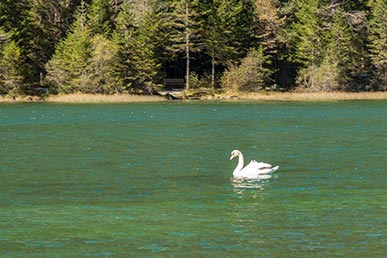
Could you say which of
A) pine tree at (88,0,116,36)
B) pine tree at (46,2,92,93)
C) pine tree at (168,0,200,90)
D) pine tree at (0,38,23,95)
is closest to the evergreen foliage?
pine tree at (168,0,200,90)

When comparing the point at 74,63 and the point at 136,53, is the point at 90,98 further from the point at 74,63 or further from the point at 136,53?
the point at 136,53

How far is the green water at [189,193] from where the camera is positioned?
20.8m

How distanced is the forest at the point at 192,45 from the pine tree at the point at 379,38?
0.18 m

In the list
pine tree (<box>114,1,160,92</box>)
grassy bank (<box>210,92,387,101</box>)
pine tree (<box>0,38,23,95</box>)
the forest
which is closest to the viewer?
pine tree (<box>0,38,23,95</box>)

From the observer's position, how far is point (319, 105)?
89500mm

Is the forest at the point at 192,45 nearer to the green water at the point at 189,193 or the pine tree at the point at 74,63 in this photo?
A: the pine tree at the point at 74,63

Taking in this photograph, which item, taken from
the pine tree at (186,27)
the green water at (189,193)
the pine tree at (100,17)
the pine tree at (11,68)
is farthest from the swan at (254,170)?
the pine tree at (186,27)

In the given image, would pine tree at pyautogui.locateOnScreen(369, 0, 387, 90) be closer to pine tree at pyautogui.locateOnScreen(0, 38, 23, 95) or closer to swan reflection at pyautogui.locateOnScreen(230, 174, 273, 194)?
pine tree at pyautogui.locateOnScreen(0, 38, 23, 95)

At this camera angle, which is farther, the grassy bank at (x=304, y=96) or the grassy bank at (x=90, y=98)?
the grassy bank at (x=304, y=96)

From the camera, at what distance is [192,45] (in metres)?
109

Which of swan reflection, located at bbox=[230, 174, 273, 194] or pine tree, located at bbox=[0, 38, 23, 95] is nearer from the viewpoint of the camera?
swan reflection, located at bbox=[230, 174, 273, 194]

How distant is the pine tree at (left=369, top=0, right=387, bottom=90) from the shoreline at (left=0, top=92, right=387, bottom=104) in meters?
5.17

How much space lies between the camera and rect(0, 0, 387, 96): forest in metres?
101

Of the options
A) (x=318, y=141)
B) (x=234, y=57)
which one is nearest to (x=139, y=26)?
(x=234, y=57)
